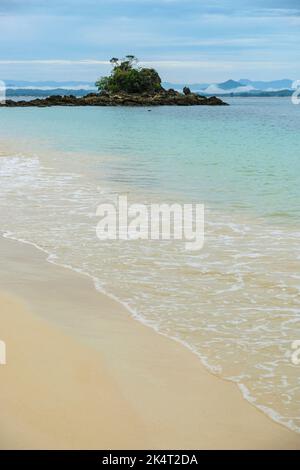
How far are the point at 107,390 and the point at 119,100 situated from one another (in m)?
120

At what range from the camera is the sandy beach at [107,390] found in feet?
13.4

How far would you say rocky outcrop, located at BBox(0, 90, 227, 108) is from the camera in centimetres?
12275

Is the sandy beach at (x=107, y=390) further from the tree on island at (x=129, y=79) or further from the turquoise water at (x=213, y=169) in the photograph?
the tree on island at (x=129, y=79)

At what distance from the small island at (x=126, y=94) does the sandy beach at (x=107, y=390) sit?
388ft

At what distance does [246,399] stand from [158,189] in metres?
11.1

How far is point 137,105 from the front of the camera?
121 metres

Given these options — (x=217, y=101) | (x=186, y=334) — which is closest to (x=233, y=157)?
(x=186, y=334)

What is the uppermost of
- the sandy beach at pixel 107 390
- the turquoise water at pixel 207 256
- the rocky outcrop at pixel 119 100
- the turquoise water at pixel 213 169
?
the rocky outcrop at pixel 119 100

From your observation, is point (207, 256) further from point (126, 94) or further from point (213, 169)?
point (126, 94)

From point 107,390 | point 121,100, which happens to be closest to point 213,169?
point 107,390

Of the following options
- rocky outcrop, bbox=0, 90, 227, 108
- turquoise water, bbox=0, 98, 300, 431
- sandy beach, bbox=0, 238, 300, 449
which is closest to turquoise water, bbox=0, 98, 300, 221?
turquoise water, bbox=0, 98, 300, 431

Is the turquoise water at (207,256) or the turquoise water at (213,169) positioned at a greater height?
the turquoise water at (213,169)

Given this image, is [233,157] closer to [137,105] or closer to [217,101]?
[137,105]

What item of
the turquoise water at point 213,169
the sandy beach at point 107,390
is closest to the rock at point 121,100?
the turquoise water at point 213,169
